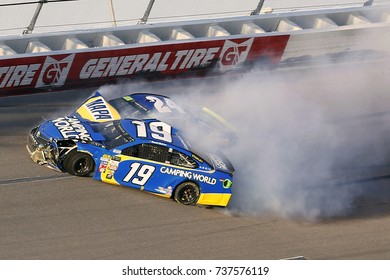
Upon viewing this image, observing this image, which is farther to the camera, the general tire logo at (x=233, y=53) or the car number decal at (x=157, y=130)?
the general tire logo at (x=233, y=53)

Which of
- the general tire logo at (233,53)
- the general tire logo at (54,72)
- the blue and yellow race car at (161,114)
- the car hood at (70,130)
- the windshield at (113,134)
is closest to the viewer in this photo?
the windshield at (113,134)

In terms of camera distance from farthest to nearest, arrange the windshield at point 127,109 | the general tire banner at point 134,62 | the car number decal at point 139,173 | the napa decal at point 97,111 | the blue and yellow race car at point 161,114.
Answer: the general tire banner at point 134,62
the windshield at point 127,109
the blue and yellow race car at point 161,114
the napa decal at point 97,111
the car number decal at point 139,173

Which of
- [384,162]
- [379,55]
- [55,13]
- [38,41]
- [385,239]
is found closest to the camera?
[385,239]

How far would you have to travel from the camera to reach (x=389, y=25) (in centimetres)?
2366

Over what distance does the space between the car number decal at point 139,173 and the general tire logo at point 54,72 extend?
218 inches

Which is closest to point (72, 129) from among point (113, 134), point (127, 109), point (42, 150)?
point (42, 150)

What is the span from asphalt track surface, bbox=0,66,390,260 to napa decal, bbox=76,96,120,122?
1344 millimetres

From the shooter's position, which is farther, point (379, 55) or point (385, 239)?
point (379, 55)

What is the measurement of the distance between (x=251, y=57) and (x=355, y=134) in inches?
160

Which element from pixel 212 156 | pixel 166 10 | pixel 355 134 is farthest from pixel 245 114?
pixel 166 10

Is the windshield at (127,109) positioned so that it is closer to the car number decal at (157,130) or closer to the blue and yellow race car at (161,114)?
the blue and yellow race car at (161,114)

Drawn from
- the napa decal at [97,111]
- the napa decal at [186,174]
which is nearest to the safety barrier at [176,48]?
the napa decal at [97,111]

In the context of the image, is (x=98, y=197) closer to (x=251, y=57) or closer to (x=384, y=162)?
(x=384, y=162)

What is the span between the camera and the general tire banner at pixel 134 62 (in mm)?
19094
